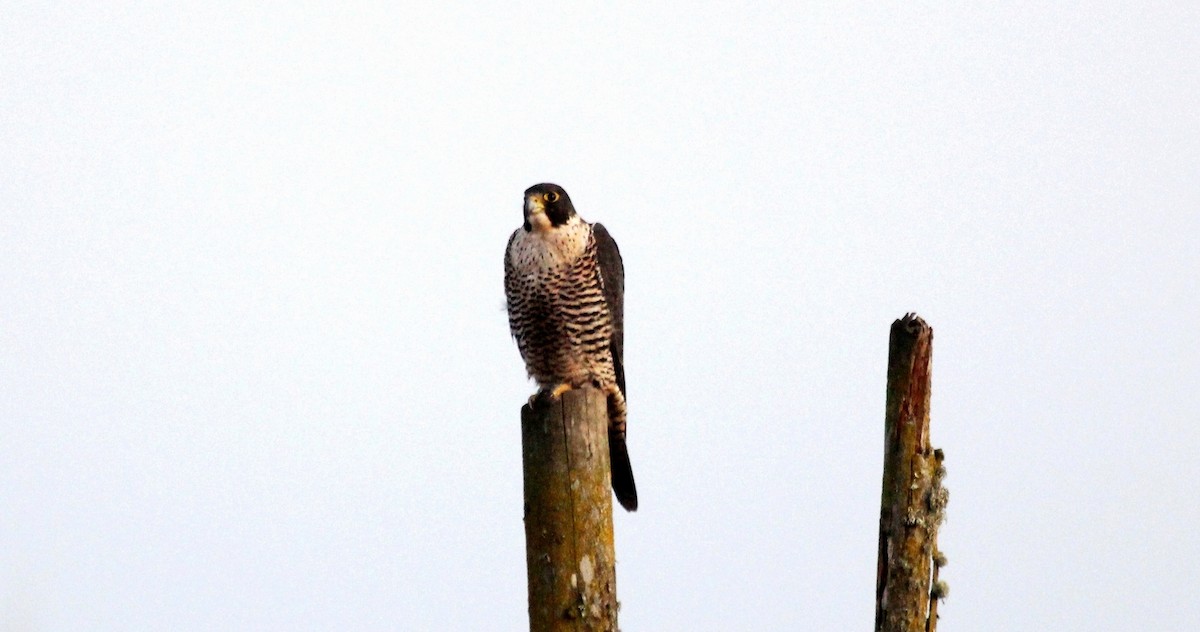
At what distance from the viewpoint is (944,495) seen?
3.76 metres

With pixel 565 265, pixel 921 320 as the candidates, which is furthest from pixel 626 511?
pixel 921 320

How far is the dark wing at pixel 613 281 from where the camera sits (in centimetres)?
635

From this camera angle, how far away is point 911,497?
374cm

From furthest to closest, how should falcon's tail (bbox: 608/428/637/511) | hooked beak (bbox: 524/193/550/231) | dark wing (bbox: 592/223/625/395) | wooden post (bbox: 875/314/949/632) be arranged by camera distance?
dark wing (bbox: 592/223/625/395) < hooked beak (bbox: 524/193/550/231) < falcon's tail (bbox: 608/428/637/511) < wooden post (bbox: 875/314/949/632)

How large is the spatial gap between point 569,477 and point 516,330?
265 centimetres

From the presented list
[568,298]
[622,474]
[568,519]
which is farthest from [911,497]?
[568,298]

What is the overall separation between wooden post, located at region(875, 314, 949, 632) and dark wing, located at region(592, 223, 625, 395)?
2679 millimetres

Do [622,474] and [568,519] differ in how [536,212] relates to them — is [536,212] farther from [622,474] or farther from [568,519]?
[568,519]

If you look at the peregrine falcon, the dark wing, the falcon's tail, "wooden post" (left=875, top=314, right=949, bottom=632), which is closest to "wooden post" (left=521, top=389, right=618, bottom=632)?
"wooden post" (left=875, top=314, right=949, bottom=632)

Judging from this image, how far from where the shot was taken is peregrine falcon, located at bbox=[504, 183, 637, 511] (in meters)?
6.22

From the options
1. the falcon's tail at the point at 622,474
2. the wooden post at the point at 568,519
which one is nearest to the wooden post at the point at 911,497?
the wooden post at the point at 568,519

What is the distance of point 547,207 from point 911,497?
2794 millimetres

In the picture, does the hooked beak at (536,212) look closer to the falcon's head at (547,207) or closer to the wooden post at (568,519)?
the falcon's head at (547,207)

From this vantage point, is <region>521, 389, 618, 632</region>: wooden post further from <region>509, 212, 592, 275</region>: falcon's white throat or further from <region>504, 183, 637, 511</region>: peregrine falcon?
<region>509, 212, 592, 275</region>: falcon's white throat
